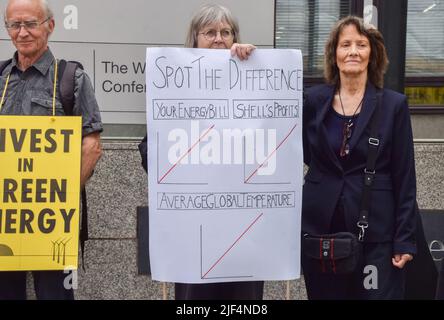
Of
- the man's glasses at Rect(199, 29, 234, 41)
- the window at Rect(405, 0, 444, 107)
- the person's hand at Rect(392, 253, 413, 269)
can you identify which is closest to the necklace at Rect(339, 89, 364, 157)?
the person's hand at Rect(392, 253, 413, 269)

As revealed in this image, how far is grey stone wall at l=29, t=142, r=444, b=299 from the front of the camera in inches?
253

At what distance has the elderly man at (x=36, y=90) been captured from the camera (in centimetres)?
435

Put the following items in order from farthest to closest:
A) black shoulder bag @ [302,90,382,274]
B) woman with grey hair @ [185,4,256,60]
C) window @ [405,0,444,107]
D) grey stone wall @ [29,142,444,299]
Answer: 1. window @ [405,0,444,107]
2. grey stone wall @ [29,142,444,299]
3. woman with grey hair @ [185,4,256,60]
4. black shoulder bag @ [302,90,382,274]

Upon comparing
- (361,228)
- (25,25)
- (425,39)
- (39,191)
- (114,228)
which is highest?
(425,39)

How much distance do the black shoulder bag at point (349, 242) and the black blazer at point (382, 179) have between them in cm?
3

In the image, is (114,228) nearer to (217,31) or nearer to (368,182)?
(217,31)

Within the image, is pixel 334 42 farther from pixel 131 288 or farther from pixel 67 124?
pixel 131 288

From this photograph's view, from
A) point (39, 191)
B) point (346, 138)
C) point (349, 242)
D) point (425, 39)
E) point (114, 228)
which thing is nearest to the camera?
point (349, 242)

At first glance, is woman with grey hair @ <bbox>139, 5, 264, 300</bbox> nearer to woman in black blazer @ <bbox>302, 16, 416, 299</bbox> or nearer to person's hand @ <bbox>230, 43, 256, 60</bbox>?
person's hand @ <bbox>230, 43, 256, 60</bbox>

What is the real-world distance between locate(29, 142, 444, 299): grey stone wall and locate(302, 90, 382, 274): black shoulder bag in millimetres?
2364

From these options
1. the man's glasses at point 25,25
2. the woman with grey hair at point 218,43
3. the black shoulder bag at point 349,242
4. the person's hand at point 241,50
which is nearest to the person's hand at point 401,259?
the black shoulder bag at point 349,242

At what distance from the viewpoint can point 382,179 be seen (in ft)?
13.9

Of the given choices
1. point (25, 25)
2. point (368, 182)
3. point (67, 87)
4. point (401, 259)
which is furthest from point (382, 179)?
point (25, 25)

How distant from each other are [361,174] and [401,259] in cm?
45
